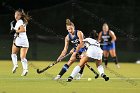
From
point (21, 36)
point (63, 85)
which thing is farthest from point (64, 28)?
point (63, 85)

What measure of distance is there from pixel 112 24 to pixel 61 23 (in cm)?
293

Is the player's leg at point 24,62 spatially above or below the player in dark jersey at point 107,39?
above

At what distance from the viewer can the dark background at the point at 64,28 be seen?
114 feet

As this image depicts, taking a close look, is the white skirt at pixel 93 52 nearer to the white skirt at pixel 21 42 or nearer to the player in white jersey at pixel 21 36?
the player in white jersey at pixel 21 36

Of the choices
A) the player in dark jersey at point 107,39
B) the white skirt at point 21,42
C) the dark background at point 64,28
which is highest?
the white skirt at point 21,42

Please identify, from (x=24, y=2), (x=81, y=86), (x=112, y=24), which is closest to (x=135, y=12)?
(x=112, y=24)

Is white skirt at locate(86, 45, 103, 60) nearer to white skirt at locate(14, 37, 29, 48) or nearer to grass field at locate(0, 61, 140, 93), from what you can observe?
grass field at locate(0, 61, 140, 93)

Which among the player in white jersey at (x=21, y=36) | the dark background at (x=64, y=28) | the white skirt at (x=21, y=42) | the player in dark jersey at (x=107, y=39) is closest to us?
the player in white jersey at (x=21, y=36)

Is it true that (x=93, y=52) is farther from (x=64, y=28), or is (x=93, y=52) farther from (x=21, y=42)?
(x=64, y=28)

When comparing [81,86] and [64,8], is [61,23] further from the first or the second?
[81,86]

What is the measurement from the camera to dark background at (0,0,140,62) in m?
34.6

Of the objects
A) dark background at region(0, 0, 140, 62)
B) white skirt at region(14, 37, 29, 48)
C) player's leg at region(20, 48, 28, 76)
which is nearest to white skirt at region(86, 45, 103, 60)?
player's leg at region(20, 48, 28, 76)

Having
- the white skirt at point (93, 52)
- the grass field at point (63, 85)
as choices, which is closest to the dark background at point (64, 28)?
the grass field at point (63, 85)

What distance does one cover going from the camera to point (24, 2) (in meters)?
44.3
